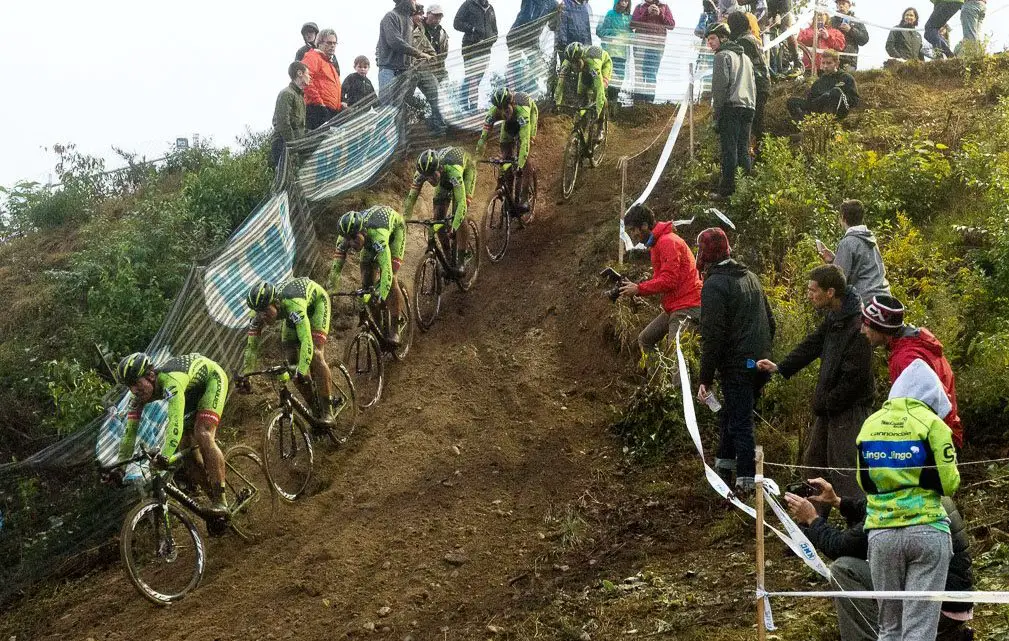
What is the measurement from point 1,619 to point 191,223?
6.95m

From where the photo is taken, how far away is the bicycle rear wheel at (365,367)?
36.8 ft

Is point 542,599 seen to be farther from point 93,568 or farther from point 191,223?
point 191,223

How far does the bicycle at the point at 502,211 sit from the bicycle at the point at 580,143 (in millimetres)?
992

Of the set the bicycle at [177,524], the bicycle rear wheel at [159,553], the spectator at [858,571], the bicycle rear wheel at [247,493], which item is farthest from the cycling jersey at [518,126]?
the spectator at [858,571]

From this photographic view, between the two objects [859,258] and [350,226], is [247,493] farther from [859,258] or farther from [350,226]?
[859,258]

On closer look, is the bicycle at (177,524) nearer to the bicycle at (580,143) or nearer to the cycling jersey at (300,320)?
the cycling jersey at (300,320)

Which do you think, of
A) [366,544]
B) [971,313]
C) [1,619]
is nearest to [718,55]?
[971,313]

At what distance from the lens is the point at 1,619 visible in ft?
32.8

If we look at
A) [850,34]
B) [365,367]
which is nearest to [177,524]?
[365,367]

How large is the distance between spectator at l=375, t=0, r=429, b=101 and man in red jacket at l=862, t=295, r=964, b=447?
1148 cm

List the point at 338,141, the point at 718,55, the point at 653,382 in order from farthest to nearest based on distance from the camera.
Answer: the point at 338,141 → the point at 718,55 → the point at 653,382

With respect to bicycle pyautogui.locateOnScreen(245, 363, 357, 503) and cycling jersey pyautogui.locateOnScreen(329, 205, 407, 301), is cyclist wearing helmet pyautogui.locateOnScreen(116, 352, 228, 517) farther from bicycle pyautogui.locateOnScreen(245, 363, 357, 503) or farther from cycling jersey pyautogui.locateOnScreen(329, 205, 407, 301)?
cycling jersey pyautogui.locateOnScreen(329, 205, 407, 301)

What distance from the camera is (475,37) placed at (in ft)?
58.4

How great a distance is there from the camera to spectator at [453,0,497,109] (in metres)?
17.6
